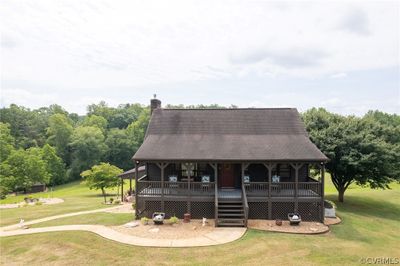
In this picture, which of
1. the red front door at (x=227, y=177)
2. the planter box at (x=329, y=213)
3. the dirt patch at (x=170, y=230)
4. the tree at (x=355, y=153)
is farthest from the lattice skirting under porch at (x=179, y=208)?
the tree at (x=355, y=153)

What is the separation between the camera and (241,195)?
58.7 feet

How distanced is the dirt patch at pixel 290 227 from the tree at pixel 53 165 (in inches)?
1964

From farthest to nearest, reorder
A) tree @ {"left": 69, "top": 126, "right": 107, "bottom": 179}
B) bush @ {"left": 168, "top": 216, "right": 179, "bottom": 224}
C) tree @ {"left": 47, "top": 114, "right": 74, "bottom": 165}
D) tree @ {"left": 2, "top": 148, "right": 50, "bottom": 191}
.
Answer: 1. tree @ {"left": 47, "top": 114, "right": 74, "bottom": 165}
2. tree @ {"left": 69, "top": 126, "right": 107, "bottom": 179}
3. tree @ {"left": 2, "top": 148, "right": 50, "bottom": 191}
4. bush @ {"left": 168, "top": 216, "right": 179, "bottom": 224}

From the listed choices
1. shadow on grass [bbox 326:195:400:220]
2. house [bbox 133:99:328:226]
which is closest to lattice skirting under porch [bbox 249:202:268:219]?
house [bbox 133:99:328:226]

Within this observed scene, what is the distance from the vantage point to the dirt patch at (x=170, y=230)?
46.9 feet

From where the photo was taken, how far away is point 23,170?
144 feet

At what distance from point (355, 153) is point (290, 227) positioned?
1025 cm

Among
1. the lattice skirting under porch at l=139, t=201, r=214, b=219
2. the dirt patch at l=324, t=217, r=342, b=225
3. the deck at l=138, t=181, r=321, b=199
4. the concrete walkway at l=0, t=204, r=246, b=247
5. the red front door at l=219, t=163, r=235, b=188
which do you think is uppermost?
the red front door at l=219, t=163, r=235, b=188

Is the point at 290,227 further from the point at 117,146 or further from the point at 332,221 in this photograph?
the point at 117,146

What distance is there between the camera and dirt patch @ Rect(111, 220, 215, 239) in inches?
563

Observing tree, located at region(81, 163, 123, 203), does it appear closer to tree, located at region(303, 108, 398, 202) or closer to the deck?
the deck

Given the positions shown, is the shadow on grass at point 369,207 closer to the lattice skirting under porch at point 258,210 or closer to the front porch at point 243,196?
the front porch at point 243,196

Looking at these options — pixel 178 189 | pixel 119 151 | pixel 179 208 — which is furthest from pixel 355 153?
pixel 119 151

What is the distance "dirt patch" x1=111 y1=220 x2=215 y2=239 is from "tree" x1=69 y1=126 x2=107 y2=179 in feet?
173
